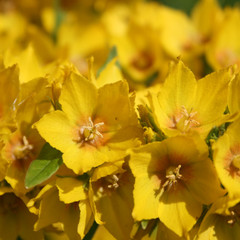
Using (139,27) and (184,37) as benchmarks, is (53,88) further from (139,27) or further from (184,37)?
(184,37)

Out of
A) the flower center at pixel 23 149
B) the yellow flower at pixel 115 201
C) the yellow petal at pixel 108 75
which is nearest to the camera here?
the yellow flower at pixel 115 201

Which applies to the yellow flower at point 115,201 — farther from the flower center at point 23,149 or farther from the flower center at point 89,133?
the flower center at point 23,149

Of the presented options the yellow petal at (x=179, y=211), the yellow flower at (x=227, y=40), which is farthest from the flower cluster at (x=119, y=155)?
the yellow flower at (x=227, y=40)

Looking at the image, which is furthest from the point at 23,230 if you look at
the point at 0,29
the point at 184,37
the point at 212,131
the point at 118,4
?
the point at 118,4

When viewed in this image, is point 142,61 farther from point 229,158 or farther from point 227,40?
point 229,158

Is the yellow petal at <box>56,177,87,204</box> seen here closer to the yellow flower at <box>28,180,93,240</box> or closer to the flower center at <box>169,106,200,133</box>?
the yellow flower at <box>28,180,93,240</box>
